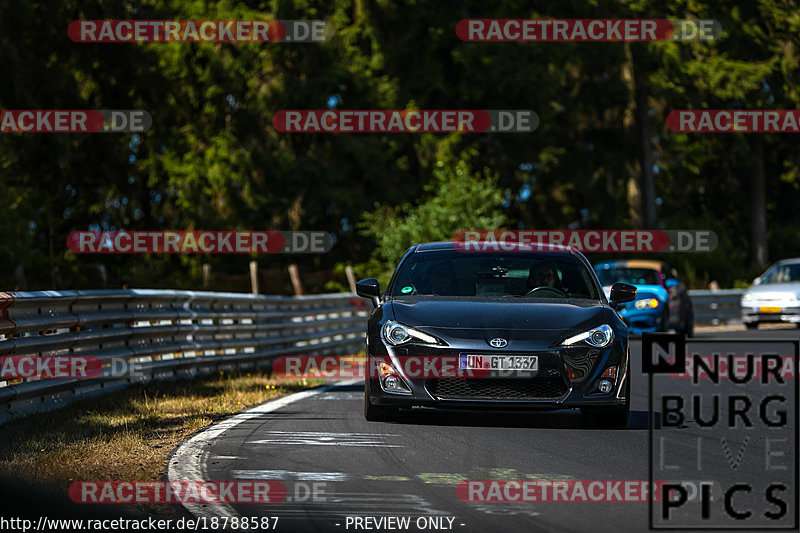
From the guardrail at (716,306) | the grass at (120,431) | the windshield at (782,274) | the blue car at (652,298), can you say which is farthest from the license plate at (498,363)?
the guardrail at (716,306)

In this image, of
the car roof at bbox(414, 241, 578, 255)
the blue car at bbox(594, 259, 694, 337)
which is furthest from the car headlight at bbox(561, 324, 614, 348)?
the blue car at bbox(594, 259, 694, 337)

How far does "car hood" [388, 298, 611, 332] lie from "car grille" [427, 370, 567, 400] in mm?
403

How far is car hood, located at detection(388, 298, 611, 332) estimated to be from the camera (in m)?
9.47

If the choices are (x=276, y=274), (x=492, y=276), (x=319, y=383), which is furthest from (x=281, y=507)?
(x=276, y=274)

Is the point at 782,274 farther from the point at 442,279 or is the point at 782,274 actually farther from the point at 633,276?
the point at 442,279

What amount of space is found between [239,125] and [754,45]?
2237 centimetres

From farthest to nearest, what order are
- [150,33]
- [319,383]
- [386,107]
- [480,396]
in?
[386,107], [150,33], [319,383], [480,396]

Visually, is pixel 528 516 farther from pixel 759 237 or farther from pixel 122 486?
pixel 759 237

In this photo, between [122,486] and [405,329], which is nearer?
[122,486]

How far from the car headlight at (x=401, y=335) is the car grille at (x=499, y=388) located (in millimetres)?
321

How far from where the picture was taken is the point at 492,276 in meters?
11.0

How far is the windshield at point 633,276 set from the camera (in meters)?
23.9

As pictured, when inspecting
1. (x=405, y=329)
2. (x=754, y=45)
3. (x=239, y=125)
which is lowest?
(x=405, y=329)

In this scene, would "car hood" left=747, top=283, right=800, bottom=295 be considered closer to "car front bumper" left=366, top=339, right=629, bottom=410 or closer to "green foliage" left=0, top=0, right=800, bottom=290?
"green foliage" left=0, top=0, right=800, bottom=290
